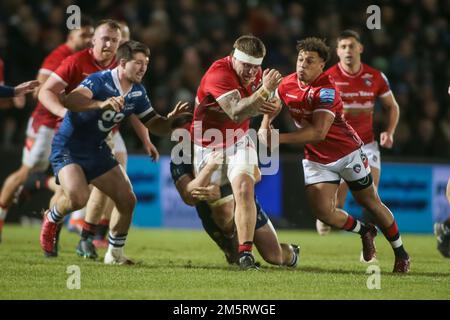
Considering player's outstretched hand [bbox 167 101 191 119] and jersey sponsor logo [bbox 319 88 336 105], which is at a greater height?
jersey sponsor logo [bbox 319 88 336 105]

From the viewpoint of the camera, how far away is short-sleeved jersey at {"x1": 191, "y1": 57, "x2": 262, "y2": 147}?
8164 mm

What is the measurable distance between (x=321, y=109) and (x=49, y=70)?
3926mm

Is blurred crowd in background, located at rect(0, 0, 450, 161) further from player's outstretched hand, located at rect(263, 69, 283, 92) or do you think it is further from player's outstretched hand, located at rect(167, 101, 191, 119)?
player's outstretched hand, located at rect(263, 69, 283, 92)

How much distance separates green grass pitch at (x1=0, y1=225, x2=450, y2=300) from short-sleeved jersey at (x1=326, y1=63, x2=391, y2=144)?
1.54 m

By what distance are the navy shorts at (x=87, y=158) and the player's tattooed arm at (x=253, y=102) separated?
1382mm

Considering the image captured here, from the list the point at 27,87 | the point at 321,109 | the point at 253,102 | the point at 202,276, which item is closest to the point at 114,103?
the point at 253,102

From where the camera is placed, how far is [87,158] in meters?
8.70

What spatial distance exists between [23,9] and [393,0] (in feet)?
27.1

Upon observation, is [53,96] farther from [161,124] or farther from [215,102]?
[215,102]

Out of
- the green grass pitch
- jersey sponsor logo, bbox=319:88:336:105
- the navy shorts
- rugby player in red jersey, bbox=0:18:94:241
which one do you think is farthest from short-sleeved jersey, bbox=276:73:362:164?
rugby player in red jersey, bbox=0:18:94:241

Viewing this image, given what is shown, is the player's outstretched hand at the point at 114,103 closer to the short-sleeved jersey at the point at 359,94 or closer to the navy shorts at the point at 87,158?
the navy shorts at the point at 87,158

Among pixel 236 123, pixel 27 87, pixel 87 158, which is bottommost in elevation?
pixel 87 158
